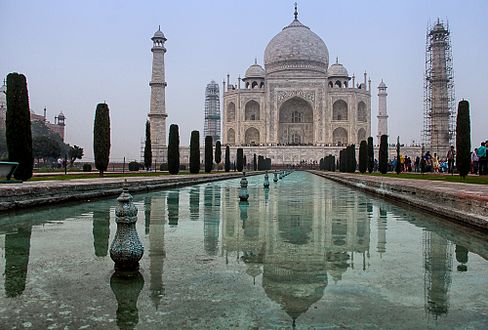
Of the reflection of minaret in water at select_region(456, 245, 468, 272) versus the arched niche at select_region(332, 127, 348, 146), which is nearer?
the reflection of minaret in water at select_region(456, 245, 468, 272)

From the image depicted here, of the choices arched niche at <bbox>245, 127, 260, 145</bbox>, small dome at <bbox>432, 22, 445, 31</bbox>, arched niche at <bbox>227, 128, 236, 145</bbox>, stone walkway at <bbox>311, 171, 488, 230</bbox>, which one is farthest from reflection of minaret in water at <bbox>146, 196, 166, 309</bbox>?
arched niche at <bbox>227, 128, 236, 145</bbox>

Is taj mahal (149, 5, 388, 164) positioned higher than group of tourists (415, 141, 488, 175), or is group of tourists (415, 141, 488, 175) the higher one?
taj mahal (149, 5, 388, 164)

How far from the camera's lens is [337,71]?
48062mm

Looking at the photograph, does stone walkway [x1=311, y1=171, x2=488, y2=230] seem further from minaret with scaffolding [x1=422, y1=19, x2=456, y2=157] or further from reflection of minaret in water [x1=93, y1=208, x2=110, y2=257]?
minaret with scaffolding [x1=422, y1=19, x2=456, y2=157]

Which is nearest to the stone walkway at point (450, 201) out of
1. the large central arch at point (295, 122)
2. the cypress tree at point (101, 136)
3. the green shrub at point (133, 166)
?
the cypress tree at point (101, 136)

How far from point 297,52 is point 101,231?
43.3 meters

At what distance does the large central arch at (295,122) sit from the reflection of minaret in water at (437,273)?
4272 cm

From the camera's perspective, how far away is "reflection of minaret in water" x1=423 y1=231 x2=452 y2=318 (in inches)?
76.9

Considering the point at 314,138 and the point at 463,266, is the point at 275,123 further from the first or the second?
the point at 463,266

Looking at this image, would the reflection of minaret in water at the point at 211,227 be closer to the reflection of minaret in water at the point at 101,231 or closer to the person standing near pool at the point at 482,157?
the reflection of minaret in water at the point at 101,231

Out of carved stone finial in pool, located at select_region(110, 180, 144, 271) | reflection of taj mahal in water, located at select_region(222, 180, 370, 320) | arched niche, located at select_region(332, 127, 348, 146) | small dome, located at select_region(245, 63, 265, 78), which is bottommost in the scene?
reflection of taj mahal in water, located at select_region(222, 180, 370, 320)

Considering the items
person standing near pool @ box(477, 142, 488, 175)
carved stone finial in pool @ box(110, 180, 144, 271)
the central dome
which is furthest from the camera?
the central dome

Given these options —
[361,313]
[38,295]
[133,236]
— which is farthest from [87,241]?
[361,313]

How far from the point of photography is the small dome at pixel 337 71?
47938 millimetres
